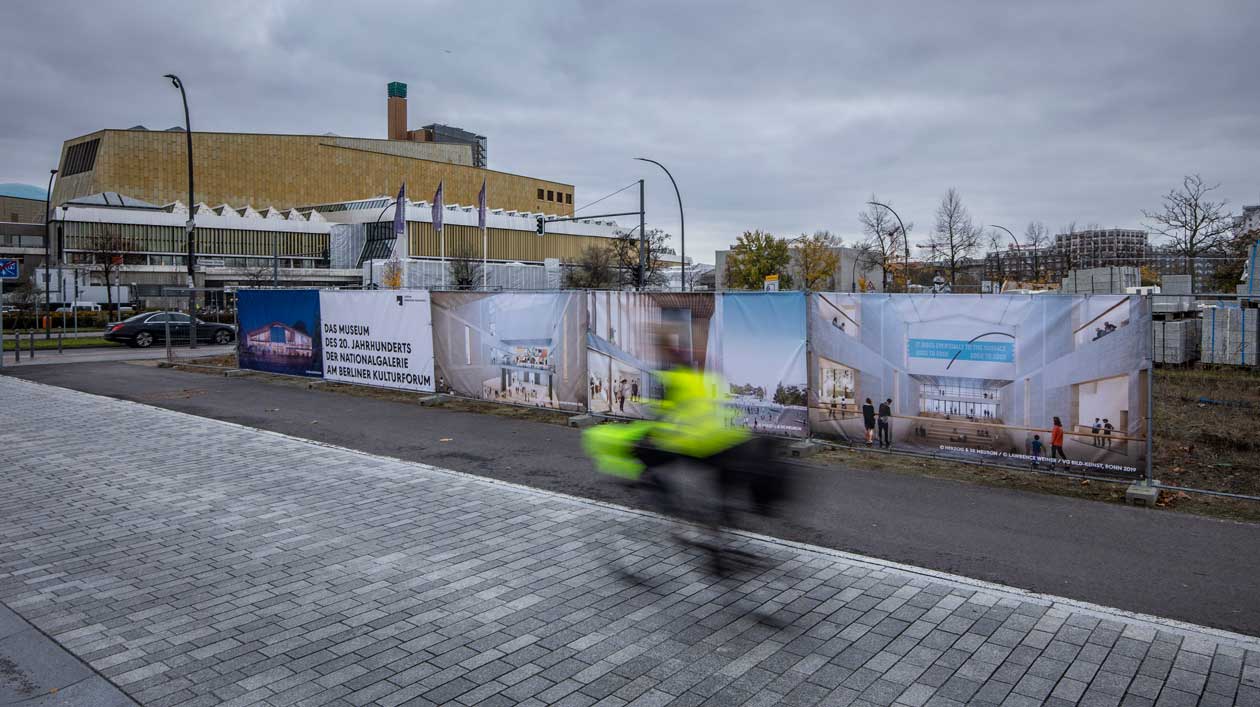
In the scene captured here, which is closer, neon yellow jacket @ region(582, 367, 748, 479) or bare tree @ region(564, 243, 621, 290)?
neon yellow jacket @ region(582, 367, 748, 479)

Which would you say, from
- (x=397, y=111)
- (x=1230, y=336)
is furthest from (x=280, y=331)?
(x=397, y=111)

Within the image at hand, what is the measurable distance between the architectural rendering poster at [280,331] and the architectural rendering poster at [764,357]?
11.1 meters

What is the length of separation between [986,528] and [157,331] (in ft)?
116

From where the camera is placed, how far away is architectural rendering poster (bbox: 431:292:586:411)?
44.0 ft

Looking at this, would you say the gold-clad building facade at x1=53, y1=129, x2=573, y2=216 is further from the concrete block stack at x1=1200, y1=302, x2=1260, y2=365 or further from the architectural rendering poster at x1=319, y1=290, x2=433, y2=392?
the concrete block stack at x1=1200, y1=302, x2=1260, y2=365

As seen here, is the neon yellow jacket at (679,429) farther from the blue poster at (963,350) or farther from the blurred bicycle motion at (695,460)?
the blue poster at (963,350)

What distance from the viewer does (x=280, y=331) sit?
66.0ft

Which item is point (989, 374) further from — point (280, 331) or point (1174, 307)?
point (1174, 307)

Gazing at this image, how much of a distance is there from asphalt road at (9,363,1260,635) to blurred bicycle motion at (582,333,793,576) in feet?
1.13

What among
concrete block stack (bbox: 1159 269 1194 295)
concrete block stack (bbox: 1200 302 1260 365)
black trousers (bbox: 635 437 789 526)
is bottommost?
black trousers (bbox: 635 437 789 526)

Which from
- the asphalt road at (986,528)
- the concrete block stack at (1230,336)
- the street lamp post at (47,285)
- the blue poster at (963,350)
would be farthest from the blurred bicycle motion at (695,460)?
the street lamp post at (47,285)

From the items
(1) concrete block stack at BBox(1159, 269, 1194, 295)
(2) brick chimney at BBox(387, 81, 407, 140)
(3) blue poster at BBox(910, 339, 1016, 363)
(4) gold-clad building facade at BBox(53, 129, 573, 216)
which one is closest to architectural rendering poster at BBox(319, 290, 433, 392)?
(3) blue poster at BBox(910, 339, 1016, 363)

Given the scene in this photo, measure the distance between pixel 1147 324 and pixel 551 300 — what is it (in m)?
8.57

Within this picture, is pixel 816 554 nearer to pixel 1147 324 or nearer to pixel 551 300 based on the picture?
pixel 1147 324
